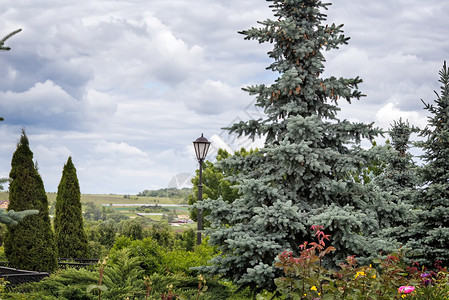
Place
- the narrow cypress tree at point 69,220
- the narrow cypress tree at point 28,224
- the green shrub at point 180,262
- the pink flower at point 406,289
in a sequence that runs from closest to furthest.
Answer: the pink flower at point 406,289 < the green shrub at point 180,262 < the narrow cypress tree at point 28,224 < the narrow cypress tree at point 69,220

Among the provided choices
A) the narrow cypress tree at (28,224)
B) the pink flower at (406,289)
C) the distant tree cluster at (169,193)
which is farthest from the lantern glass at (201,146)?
the distant tree cluster at (169,193)

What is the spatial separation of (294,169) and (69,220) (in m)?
9.20

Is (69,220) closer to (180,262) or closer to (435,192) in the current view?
(180,262)

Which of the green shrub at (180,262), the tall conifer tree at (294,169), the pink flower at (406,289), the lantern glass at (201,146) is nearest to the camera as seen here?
the pink flower at (406,289)

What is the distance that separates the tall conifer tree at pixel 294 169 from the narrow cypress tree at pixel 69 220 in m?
7.67

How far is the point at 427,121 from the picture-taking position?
11531 millimetres

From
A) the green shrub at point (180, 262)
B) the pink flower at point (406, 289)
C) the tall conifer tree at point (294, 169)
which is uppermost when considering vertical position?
the tall conifer tree at point (294, 169)

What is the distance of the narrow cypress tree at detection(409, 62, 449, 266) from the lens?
10.3 m

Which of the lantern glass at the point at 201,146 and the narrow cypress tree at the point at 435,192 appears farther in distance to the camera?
the lantern glass at the point at 201,146

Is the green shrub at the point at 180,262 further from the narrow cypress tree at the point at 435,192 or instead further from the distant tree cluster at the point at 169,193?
the distant tree cluster at the point at 169,193

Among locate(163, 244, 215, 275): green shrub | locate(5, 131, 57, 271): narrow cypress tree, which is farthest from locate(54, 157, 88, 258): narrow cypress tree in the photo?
locate(163, 244, 215, 275): green shrub

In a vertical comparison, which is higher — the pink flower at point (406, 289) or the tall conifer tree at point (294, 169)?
the tall conifer tree at point (294, 169)

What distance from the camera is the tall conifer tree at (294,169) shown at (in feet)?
19.7

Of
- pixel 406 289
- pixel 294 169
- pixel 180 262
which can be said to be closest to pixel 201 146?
pixel 180 262
